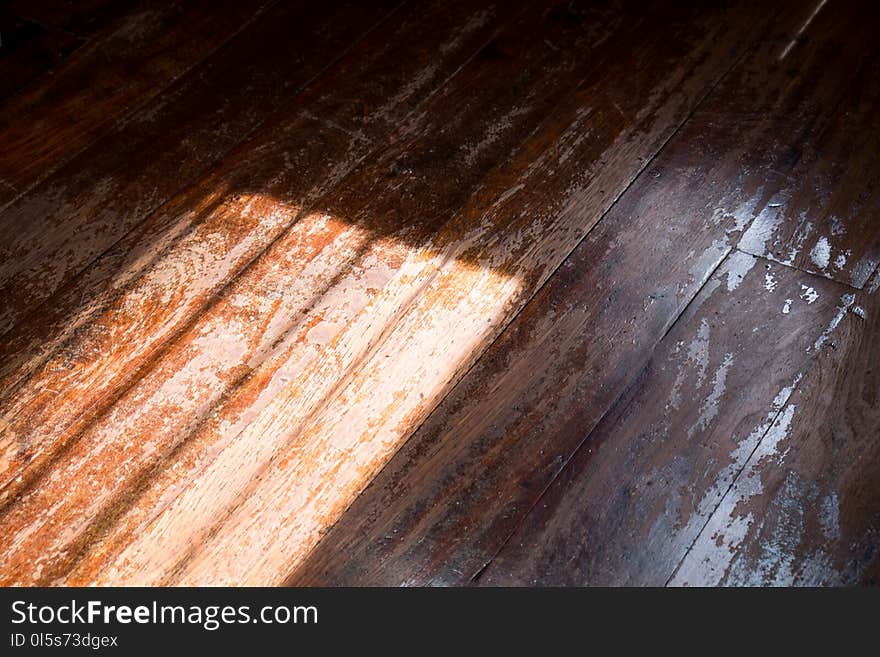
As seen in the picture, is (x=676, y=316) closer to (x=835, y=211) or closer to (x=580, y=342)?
(x=580, y=342)

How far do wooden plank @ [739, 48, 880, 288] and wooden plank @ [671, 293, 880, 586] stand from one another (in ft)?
0.61

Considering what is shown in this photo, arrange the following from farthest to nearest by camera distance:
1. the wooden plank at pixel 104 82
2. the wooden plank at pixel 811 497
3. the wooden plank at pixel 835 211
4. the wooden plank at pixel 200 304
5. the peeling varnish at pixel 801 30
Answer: the peeling varnish at pixel 801 30 → the wooden plank at pixel 104 82 → the wooden plank at pixel 835 211 → the wooden plank at pixel 200 304 → the wooden plank at pixel 811 497

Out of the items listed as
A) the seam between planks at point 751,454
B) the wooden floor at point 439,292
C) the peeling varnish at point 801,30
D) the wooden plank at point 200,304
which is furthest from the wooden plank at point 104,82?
the seam between planks at point 751,454

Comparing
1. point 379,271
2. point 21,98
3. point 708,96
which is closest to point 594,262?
point 379,271

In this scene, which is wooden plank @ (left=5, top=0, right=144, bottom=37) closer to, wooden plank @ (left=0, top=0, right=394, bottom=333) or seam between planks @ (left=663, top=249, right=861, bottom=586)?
wooden plank @ (left=0, top=0, right=394, bottom=333)

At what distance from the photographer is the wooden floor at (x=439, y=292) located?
1.30 meters

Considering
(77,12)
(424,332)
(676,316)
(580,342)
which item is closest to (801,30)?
(676,316)

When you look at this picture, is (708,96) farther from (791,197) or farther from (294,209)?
(294,209)

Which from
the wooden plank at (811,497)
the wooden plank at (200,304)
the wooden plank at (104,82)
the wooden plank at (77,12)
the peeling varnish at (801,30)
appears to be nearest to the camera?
the wooden plank at (811,497)

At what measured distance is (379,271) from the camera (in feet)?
5.29

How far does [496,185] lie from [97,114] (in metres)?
0.83

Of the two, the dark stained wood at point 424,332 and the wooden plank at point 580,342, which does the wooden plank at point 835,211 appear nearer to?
the wooden plank at point 580,342

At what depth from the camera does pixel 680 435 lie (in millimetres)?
1385

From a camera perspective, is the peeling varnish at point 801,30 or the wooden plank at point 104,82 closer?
the wooden plank at point 104,82
